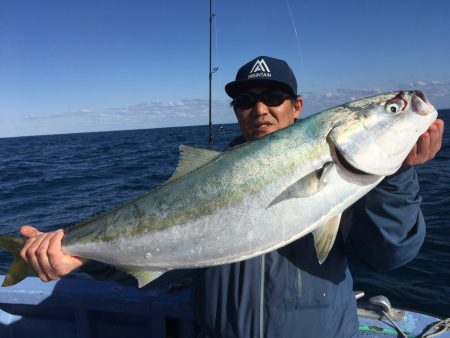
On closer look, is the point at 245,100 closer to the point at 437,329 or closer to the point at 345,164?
the point at 345,164

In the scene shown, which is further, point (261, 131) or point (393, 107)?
point (261, 131)

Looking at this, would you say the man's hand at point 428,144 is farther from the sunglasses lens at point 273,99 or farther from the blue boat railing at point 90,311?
the blue boat railing at point 90,311

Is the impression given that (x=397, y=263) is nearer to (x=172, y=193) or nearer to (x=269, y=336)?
(x=269, y=336)

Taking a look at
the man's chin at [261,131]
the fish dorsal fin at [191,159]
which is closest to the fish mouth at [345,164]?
the fish dorsal fin at [191,159]

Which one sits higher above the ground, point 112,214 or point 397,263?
point 112,214

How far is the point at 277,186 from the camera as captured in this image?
7.69 feet

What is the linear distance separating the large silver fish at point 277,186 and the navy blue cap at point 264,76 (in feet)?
2.86

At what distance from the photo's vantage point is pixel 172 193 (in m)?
2.64

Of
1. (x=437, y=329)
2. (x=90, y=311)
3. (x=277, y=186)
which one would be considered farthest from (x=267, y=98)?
(x=90, y=311)

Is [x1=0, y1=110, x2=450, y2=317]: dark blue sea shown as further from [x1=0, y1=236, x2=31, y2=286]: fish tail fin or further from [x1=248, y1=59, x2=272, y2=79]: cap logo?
[x1=0, y1=236, x2=31, y2=286]: fish tail fin

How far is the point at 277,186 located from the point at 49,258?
1.87 m

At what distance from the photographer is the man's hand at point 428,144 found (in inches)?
89.3

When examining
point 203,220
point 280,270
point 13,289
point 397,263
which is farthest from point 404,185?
point 13,289

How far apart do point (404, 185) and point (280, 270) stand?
39.5 inches
